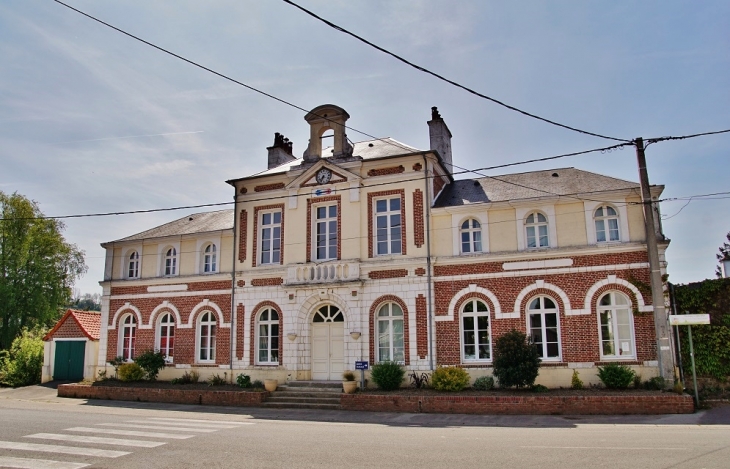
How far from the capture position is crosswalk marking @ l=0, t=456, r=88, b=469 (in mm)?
8336

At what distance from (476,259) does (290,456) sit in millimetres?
10721

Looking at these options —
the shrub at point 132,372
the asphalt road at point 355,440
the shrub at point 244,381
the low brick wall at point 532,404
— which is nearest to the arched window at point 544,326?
the low brick wall at point 532,404

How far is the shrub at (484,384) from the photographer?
16.5 m

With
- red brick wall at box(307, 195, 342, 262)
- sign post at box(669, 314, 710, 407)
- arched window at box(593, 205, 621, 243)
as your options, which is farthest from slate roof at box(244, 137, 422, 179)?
sign post at box(669, 314, 710, 407)

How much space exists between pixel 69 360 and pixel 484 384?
60.9 ft

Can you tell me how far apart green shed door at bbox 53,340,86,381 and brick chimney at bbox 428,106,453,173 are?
17.4m

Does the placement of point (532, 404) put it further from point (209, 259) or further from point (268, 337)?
point (209, 259)

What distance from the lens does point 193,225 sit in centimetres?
2412

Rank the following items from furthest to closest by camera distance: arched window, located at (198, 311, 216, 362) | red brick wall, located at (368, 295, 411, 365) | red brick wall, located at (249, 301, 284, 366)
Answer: arched window, located at (198, 311, 216, 362)
red brick wall, located at (249, 301, 284, 366)
red brick wall, located at (368, 295, 411, 365)

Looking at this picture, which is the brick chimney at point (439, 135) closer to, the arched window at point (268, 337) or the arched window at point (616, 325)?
the arched window at point (616, 325)

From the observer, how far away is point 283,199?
21.1 m

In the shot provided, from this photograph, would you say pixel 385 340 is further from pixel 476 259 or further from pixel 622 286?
pixel 622 286

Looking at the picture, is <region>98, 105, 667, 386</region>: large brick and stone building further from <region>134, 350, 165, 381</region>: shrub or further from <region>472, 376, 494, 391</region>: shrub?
<region>472, 376, 494, 391</region>: shrub

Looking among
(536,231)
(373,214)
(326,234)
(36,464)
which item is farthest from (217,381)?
(536,231)
